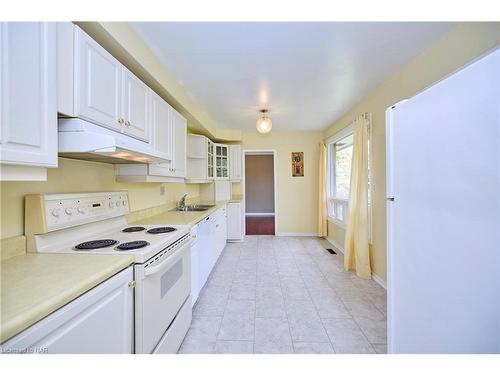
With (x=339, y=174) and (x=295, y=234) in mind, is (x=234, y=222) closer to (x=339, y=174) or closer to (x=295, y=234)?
(x=295, y=234)

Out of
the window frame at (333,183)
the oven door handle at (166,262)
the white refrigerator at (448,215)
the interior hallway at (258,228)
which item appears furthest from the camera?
the interior hallway at (258,228)

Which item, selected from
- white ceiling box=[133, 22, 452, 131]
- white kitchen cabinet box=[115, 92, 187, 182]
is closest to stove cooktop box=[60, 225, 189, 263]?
white kitchen cabinet box=[115, 92, 187, 182]

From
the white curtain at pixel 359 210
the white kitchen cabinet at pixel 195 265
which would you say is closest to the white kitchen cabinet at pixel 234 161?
the white curtain at pixel 359 210

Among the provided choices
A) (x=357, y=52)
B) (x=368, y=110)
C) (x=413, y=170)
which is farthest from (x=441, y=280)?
(x=368, y=110)

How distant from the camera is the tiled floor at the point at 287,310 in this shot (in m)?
1.62

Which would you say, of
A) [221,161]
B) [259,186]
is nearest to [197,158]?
[221,161]

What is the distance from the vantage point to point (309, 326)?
1.82 metres

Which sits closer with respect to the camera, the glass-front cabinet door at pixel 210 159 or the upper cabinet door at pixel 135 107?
the upper cabinet door at pixel 135 107

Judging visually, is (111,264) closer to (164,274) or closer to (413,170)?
(164,274)

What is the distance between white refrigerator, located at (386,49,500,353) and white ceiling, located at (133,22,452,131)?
933mm

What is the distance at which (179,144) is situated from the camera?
2453mm

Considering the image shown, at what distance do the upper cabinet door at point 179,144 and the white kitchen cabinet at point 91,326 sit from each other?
1.48 m

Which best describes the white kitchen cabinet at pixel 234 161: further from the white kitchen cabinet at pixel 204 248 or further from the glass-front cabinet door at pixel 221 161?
the white kitchen cabinet at pixel 204 248

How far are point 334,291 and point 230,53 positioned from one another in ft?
8.63
